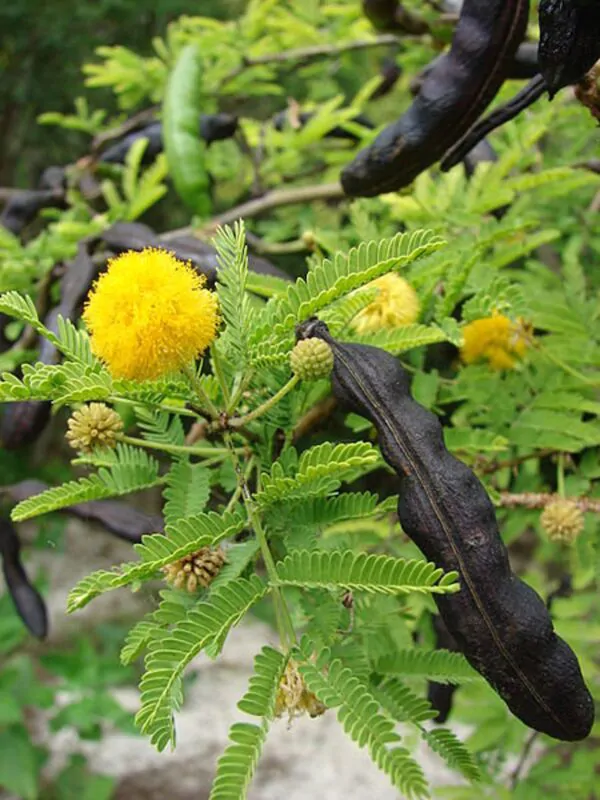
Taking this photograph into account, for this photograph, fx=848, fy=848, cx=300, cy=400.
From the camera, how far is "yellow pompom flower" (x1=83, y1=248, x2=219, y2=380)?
0.73 meters

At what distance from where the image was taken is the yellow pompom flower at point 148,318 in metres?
0.73

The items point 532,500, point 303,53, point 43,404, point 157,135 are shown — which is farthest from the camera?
point 303,53

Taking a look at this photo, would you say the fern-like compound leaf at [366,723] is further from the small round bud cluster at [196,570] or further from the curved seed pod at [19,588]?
the curved seed pod at [19,588]

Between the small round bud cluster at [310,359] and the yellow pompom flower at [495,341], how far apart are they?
53 cm

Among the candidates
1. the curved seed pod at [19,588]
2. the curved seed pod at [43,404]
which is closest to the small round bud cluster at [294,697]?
the curved seed pod at [43,404]

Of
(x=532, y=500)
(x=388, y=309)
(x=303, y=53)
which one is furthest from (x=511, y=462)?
(x=303, y=53)

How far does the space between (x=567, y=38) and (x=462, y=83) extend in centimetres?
25

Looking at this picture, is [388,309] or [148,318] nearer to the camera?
[148,318]

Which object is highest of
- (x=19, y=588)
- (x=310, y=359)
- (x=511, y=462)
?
(x=310, y=359)

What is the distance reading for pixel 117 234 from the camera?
1.51 m

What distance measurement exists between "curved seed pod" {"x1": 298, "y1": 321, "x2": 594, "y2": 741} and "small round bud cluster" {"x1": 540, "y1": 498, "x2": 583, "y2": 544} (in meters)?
0.35

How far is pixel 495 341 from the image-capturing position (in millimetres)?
1272

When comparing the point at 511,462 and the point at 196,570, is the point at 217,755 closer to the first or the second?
the point at 511,462

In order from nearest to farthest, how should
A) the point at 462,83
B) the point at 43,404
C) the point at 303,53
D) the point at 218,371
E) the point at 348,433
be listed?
the point at 218,371 → the point at 462,83 → the point at 43,404 → the point at 348,433 → the point at 303,53
